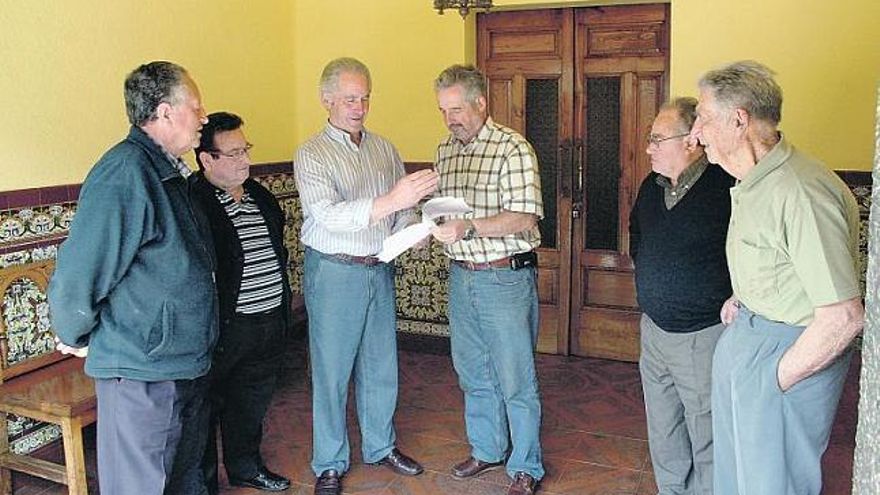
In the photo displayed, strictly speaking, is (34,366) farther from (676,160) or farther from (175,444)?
(676,160)

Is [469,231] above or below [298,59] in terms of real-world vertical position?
below

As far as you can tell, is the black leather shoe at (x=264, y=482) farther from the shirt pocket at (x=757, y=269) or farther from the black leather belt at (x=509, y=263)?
the shirt pocket at (x=757, y=269)

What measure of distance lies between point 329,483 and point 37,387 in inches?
48.6

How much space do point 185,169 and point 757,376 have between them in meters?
1.76

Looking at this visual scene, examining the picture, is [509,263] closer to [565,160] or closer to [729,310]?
[729,310]

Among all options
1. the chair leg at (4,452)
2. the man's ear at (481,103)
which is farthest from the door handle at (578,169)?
the chair leg at (4,452)

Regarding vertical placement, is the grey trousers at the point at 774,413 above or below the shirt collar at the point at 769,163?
below

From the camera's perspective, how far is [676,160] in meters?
2.66

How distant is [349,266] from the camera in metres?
3.15

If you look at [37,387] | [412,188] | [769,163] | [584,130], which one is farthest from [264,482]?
[584,130]

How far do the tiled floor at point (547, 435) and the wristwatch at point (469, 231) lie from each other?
110 centimetres

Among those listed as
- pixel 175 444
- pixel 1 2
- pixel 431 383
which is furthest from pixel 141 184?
pixel 431 383

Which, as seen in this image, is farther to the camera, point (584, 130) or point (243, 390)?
point (584, 130)

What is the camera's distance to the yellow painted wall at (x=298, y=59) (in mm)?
3416
